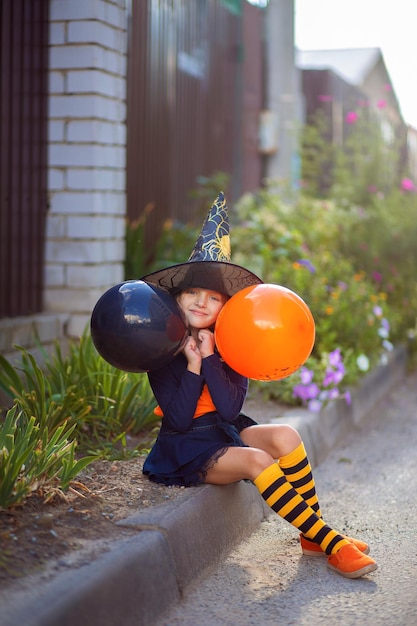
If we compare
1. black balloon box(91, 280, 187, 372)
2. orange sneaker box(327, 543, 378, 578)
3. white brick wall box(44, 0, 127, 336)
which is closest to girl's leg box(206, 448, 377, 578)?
orange sneaker box(327, 543, 378, 578)

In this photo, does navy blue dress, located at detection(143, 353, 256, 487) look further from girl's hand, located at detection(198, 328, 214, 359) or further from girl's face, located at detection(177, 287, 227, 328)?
girl's face, located at detection(177, 287, 227, 328)

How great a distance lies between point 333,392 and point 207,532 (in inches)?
99.0

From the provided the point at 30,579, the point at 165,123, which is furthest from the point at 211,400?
the point at 165,123

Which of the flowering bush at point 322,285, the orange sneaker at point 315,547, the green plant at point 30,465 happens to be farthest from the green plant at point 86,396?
→ the flowering bush at point 322,285

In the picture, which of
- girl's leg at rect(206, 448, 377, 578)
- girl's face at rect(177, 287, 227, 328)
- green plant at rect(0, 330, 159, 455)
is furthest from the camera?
green plant at rect(0, 330, 159, 455)

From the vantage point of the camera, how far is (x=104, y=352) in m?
3.85

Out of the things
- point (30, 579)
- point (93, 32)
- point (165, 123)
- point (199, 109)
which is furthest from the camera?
point (199, 109)

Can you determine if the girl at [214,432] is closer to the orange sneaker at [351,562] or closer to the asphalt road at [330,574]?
the orange sneaker at [351,562]

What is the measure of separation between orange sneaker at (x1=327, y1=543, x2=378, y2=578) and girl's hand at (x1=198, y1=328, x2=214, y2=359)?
0.97 metres

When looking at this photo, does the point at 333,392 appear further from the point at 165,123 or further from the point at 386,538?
the point at 165,123

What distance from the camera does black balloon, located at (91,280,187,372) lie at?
12.3 ft

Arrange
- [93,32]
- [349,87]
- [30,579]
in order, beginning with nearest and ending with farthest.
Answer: [30,579] → [93,32] → [349,87]

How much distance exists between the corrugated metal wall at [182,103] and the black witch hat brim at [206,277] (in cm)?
388

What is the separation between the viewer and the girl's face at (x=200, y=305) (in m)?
4.11
